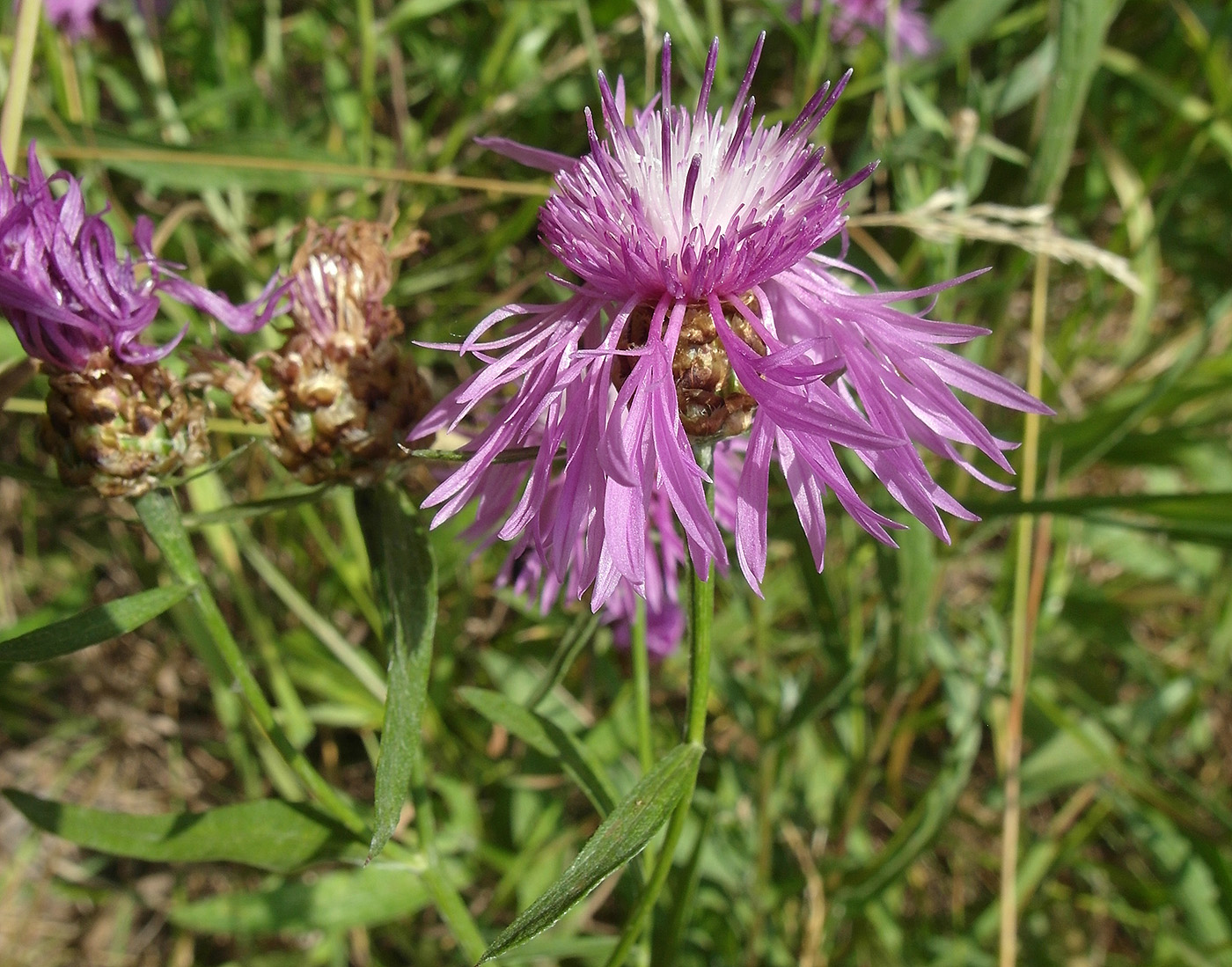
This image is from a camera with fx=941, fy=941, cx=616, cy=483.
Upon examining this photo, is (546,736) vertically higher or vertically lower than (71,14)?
lower

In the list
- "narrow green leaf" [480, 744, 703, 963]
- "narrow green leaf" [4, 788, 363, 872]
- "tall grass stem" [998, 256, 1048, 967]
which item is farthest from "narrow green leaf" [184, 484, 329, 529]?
"tall grass stem" [998, 256, 1048, 967]

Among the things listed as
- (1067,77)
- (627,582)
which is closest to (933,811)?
(627,582)

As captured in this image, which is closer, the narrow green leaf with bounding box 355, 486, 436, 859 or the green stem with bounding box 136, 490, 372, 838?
the narrow green leaf with bounding box 355, 486, 436, 859

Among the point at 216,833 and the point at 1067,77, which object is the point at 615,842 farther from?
the point at 1067,77

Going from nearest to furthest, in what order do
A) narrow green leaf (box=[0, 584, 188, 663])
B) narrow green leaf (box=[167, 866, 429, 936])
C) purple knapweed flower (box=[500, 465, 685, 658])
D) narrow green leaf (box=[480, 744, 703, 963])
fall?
narrow green leaf (box=[480, 744, 703, 963])
narrow green leaf (box=[0, 584, 188, 663])
purple knapweed flower (box=[500, 465, 685, 658])
narrow green leaf (box=[167, 866, 429, 936])

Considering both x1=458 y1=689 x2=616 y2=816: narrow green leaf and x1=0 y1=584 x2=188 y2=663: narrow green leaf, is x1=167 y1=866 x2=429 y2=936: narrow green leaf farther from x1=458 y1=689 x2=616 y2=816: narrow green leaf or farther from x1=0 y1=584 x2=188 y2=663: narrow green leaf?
x1=0 y1=584 x2=188 y2=663: narrow green leaf
